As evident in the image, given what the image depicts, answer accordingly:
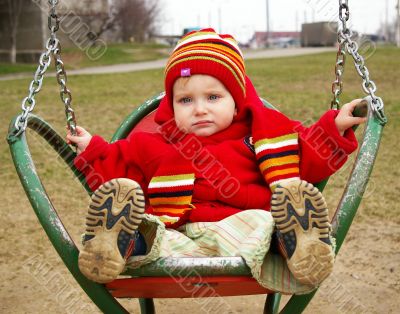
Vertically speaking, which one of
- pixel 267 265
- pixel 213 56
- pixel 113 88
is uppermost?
pixel 213 56

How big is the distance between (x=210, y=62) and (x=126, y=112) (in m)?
5.95

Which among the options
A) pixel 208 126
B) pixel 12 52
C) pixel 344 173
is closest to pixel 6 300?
pixel 208 126

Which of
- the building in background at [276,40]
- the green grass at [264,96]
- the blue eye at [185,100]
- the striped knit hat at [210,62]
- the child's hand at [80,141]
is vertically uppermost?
the striped knit hat at [210,62]

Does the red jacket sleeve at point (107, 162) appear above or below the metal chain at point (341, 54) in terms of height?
below

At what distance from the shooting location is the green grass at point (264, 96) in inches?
169

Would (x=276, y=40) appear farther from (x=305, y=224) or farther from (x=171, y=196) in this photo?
(x=305, y=224)

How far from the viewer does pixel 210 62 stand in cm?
199

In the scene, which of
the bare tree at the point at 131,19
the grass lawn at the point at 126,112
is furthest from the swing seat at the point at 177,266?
the bare tree at the point at 131,19

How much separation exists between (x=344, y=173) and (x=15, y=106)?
5264 mm

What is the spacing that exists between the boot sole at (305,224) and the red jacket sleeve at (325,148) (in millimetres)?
440

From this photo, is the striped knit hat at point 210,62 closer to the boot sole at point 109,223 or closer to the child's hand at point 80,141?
the child's hand at point 80,141

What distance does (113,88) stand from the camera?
10594mm

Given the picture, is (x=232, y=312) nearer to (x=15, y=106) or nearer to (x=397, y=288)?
(x=397, y=288)

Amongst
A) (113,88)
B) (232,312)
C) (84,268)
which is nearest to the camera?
(84,268)
